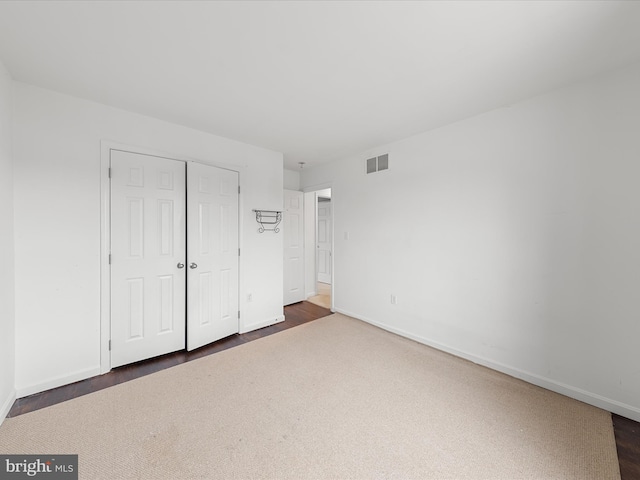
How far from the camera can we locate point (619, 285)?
1.87 m

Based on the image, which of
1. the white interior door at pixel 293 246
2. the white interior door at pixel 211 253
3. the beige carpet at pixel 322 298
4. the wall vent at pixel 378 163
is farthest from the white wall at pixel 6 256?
the beige carpet at pixel 322 298

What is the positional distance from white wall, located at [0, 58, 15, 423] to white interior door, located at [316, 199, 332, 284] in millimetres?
4817

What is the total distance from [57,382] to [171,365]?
84 cm

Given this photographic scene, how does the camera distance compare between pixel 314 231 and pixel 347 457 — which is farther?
pixel 314 231

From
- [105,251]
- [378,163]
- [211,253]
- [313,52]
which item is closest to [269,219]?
[211,253]

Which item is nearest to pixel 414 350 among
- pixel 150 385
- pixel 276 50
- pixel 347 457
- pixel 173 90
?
pixel 347 457

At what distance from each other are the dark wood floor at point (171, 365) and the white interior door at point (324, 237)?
8.95ft

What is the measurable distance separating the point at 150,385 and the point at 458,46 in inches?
136

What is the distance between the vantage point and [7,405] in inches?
72.7

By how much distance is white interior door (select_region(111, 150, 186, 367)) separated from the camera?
2.44 metres

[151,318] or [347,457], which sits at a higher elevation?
[151,318]

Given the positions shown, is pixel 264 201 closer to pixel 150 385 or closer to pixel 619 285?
pixel 150 385

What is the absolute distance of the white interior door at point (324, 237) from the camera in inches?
244

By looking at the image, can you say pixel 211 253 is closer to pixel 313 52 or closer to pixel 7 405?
pixel 7 405
